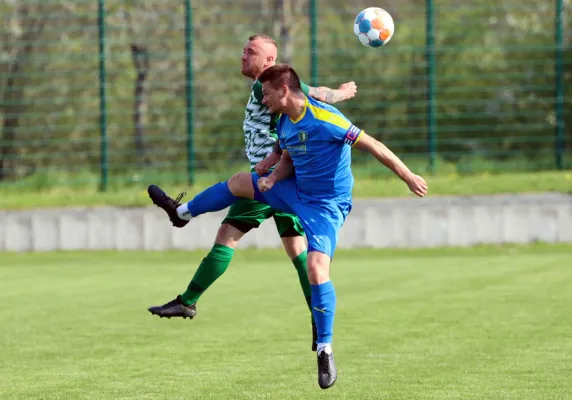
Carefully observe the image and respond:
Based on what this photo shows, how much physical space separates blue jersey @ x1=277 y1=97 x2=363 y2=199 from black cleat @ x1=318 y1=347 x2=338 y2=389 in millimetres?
1128

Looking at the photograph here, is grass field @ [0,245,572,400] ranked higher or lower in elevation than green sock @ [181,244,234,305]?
lower

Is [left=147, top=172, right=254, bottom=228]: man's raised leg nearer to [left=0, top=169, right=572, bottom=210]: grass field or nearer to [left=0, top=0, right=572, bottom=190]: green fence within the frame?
[left=0, top=169, right=572, bottom=210]: grass field

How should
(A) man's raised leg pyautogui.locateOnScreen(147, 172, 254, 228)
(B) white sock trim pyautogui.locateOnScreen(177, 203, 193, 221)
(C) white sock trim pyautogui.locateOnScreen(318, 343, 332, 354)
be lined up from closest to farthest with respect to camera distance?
(C) white sock trim pyautogui.locateOnScreen(318, 343, 332, 354) < (A) man's raised leg pyautogui.locateOnScreen(147, 172, 254, 228) < (B) white sock trim pyautogui.locateOnScreen(177, 203, 193, 221)

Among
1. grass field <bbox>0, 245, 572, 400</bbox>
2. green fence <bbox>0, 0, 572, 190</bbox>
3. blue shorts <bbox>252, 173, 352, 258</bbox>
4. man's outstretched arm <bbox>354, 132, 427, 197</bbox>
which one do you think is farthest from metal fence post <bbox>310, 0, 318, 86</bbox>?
man's outstretched arm <bbox>354, 132, 427, 197</bbox>

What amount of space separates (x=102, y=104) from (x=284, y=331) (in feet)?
32.0

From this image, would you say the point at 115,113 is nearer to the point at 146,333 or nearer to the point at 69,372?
the point at 146,333

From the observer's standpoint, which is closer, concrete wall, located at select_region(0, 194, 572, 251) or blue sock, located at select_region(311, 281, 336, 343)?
blue sock, located at select_region(311, 281, 336, 343)

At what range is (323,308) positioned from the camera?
8125 mm

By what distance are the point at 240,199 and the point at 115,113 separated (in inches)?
435

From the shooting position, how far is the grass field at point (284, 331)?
8.32 metres

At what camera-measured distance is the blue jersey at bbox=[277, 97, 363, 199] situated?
323 inches

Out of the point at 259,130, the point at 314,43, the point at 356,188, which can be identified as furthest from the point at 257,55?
the point at 314,43

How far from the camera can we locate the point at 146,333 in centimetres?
1077

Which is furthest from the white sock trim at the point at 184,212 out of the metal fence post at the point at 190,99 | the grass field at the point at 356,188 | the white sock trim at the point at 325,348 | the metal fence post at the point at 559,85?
the metal fence post at the point at 559,85
